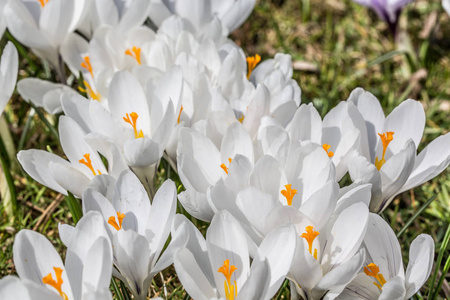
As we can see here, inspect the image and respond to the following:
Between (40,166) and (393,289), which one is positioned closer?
(393,289)

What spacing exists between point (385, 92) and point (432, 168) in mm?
1112

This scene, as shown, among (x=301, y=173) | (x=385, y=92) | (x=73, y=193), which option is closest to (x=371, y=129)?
(x=301, y=173)

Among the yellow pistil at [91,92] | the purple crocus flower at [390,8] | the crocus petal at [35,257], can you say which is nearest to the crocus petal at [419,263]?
the crocus petal at [35,257]

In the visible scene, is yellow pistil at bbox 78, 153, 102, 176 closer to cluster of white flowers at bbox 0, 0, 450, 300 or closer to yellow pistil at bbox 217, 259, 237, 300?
cluster of white flowers at bbox 0, 0, 450, 300

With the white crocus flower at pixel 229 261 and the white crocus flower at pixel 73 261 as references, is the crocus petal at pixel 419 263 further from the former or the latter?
the white crocus flower at pixel 73 261

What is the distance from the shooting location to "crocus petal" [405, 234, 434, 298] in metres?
1.06

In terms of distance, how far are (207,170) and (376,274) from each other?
38cm

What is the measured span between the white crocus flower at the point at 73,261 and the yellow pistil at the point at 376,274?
458 mm

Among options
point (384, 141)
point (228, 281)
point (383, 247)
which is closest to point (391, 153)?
point (384, 141)

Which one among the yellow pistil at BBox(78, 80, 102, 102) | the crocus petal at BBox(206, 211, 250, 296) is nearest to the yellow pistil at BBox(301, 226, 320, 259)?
the crocus petal at BBox(206, 211, 250, 296)

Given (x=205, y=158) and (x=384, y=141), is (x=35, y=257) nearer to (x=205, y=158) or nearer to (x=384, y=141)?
(x=205, y=158)

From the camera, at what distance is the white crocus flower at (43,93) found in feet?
5.34

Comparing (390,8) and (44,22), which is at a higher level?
(44,22)

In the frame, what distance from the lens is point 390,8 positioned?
89.3 inches
